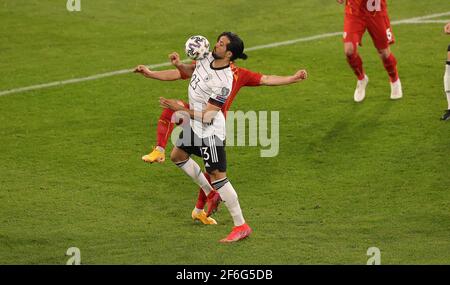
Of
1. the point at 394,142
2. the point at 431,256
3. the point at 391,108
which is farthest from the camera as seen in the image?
the point at 391,108

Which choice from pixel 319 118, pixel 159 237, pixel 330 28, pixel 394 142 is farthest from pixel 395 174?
pixel 330 28

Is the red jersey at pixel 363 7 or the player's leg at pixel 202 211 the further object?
the red jersey at pixel 363 7

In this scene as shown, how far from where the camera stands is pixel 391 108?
753 inches

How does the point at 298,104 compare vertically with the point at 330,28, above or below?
below

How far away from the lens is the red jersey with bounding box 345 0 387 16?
1869 centimetres

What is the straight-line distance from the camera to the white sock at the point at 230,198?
14.0 m

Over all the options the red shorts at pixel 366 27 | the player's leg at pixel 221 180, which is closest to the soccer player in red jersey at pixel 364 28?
the red shorts at pixel 366 27

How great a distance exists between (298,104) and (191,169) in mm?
5187

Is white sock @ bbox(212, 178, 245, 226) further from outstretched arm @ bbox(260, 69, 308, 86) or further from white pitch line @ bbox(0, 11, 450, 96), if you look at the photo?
white pitch line @ bbox(0, 11, 450, 96)

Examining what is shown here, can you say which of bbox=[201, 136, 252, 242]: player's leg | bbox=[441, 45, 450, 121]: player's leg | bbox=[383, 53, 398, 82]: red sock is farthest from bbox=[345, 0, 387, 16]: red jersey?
bbox=[201, 136, 252, 242]: player's leg

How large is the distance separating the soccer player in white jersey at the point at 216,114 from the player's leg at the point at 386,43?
17.7 feet

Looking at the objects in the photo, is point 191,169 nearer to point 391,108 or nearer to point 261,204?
point 261,204

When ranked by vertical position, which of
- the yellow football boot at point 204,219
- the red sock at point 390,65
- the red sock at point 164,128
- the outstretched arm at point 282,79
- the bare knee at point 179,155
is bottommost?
the yellow football boot at point 204,219

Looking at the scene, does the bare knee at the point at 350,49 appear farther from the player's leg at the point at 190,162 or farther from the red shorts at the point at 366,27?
the player's leg at the point at 190,162
